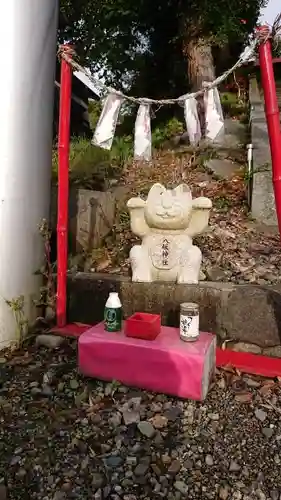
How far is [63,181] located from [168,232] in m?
0.84

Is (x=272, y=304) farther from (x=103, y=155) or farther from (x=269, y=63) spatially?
(x=103, y=155)

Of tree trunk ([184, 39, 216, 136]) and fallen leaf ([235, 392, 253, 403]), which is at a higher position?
tree trunk ([184, 39, 216, 136])

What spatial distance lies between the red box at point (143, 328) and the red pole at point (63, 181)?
2.49 ft

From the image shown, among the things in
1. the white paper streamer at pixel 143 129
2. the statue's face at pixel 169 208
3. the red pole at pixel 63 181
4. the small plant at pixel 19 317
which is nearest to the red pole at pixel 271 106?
the statue's face at pixel 169 208

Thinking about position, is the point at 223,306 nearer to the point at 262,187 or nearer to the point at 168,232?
the point at 168,232

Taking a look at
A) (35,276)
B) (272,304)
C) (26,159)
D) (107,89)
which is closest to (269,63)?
(107,89)

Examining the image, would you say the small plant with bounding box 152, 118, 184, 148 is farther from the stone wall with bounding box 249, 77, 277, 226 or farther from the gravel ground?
the gravel ground

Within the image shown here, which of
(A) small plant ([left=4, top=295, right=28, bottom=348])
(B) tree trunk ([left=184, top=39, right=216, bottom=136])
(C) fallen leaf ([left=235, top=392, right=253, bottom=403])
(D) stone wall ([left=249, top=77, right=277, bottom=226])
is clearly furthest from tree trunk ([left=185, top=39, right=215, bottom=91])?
(C) fallen leaf ([left=235, top=392, right=253, bottom=403])

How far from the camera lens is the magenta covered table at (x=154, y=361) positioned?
7.48ft

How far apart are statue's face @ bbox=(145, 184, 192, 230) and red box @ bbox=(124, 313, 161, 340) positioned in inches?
27.5

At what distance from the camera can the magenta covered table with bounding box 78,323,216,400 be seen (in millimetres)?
2281

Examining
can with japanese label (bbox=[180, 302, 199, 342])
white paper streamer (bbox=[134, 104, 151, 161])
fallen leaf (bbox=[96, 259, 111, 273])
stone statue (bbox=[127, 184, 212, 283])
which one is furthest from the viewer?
fallen leaf (bbox=[96, 259, 111, 273])

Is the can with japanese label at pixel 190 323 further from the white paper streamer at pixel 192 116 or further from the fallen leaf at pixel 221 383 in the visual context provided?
the white paper streamer at pixel 192 116

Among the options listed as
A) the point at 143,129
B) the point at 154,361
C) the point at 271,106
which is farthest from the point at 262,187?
the point at 154,361
